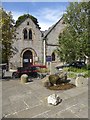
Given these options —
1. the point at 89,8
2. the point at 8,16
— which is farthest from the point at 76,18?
the point at 8,16

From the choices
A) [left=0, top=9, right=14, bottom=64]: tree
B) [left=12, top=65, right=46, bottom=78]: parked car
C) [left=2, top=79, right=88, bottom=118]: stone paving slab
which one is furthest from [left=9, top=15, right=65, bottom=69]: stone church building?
[left=2, top=79, right=88, bottom=118]: stone paving slab

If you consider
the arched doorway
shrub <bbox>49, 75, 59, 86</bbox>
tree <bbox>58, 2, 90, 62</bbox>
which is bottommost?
shrub <bbox>49, 75, 59, 86</bbox>

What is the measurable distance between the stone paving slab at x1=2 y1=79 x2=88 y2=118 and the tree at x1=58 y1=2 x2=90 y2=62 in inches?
231

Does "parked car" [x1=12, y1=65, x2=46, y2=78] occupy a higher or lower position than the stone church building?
lower

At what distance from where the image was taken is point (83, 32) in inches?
752

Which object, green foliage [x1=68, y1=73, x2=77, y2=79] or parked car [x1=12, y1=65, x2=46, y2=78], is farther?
parked car [x1=12, y1=65, x2=46, y2=78]

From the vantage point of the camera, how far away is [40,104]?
11242mm

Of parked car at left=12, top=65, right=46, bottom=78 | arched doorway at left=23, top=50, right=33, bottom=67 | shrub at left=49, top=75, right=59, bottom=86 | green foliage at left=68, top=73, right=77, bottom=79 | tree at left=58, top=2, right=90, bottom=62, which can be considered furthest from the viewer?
arched doorway at left=23, top=50, right=33, bottom=67

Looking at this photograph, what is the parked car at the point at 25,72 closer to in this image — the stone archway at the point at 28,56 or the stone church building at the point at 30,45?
the stone church building at the point at 30,45

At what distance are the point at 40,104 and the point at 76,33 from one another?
10832mm

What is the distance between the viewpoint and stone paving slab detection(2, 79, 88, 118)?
9.97 meters

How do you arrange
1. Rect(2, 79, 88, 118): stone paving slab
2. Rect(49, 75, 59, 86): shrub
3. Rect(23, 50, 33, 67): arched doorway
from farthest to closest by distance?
Rect(23, 50, 33, 67): arched doorway → Rect(49, 75, 59, 86): shrub → Rect(2, 79, 88, 118): stone paving slab

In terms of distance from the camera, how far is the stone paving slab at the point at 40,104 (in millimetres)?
9969

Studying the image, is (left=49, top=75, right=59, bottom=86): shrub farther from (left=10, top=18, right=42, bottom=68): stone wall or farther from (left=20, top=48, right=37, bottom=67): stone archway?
(left=20, top=48, right=37, bottom=67): stone archway
